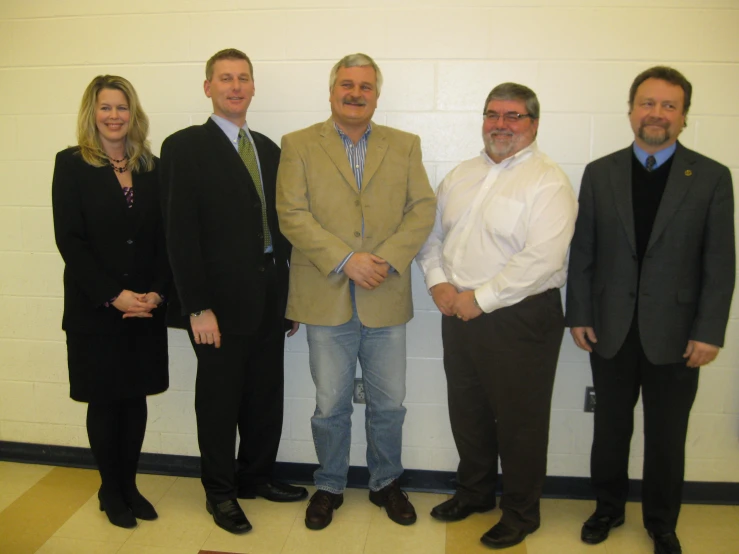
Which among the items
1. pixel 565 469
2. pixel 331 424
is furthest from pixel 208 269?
pixel 565 469

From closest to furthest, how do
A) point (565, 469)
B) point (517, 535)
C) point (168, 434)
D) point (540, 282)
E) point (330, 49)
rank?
point (540, 282), point (517, 535), point (330, 49), point (565, 469), point (168, 434)

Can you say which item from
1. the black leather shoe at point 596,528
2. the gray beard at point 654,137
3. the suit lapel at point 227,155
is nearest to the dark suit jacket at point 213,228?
the suit lapel at point 227,155

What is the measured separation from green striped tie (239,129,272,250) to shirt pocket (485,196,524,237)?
0.87m

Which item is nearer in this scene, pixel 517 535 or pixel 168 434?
pixel 517 535

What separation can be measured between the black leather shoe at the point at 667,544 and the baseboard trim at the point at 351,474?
0.44 meters

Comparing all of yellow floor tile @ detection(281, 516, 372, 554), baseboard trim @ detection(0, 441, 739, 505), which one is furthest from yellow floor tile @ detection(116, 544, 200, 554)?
baseboard trim @ detection(0, 441, 739, 505)

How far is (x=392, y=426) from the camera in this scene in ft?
8.57

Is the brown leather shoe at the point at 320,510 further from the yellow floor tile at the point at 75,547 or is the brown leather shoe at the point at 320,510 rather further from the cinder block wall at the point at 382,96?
the yellow floor tile at the point at 75,547

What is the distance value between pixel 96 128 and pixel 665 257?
2179 millimetres

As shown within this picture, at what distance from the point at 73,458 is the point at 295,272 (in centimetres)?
168

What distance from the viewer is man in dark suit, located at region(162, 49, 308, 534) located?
2320 millimetres

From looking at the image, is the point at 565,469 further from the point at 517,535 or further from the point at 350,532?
the point at 350,532

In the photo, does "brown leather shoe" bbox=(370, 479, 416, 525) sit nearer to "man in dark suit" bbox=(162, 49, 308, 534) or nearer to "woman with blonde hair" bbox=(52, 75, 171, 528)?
"man in dark suit" bbox=(162, 49, 308, 534)

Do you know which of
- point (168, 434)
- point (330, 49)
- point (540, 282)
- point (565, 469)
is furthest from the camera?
point (168, 434)
